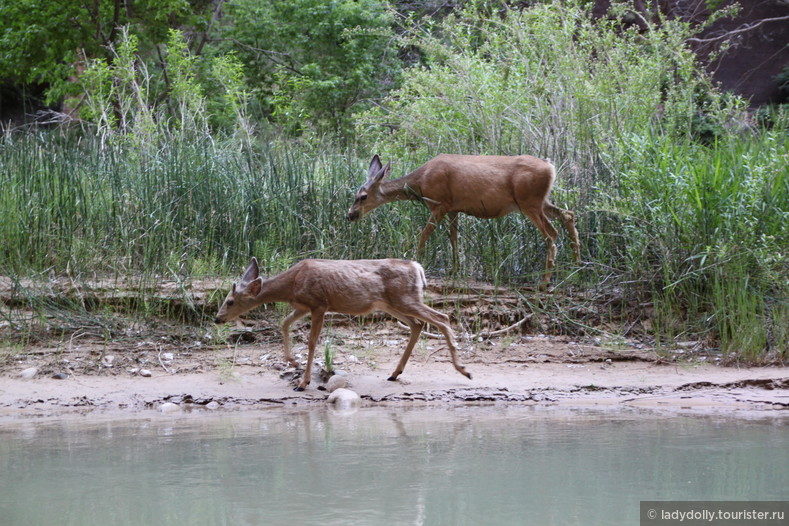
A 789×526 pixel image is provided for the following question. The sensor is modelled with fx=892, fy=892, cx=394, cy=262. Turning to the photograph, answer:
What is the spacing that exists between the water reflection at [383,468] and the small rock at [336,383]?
2.82ft

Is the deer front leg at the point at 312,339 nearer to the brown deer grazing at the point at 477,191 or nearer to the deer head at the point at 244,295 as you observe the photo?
the deer head at the point at 244,295

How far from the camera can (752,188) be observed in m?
7.89

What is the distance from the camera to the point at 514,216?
31.9 feet

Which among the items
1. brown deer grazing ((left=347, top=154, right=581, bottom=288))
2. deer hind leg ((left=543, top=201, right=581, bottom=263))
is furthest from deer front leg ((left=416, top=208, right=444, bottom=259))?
deer hind leg ((left=543, top=201, right=581, bottom=263))

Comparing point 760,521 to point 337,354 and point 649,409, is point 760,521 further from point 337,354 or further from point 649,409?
point 337,354

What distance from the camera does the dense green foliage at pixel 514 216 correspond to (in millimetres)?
8117

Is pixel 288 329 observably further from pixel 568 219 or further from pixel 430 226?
pixel 568 219

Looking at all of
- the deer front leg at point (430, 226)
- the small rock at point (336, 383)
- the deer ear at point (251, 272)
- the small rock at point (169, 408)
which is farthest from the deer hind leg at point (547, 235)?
the small rock at point (169, 408)

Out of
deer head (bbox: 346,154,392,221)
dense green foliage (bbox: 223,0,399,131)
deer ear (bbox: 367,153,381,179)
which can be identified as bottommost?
deer head (bbox: 346,154,392,221)

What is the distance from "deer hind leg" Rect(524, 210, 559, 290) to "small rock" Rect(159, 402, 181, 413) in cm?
396

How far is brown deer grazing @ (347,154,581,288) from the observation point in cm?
884

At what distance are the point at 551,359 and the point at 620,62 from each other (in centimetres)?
416

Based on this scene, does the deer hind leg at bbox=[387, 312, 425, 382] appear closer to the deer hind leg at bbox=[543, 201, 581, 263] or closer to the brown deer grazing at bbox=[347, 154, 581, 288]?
the brown deer grazing at bbox=[347, 154, 581, 288]

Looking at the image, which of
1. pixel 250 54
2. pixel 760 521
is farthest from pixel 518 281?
pixel 250 54
